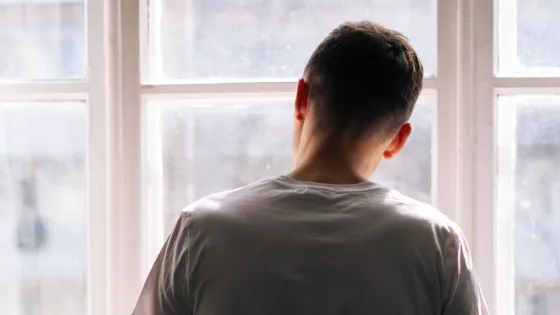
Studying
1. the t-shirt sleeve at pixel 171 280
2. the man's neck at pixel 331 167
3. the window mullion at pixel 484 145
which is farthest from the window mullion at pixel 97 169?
the window mullion at pixel 484 145

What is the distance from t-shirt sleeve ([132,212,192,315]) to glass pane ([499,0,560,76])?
725 millimetres

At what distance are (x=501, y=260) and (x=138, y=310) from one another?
27.4 inches

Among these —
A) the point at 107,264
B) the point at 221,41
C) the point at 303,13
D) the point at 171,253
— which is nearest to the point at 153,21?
the point at 221,41

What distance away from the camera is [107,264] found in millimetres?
1361

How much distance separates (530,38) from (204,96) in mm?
596

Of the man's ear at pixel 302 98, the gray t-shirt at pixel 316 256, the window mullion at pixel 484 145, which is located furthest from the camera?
the window mullion at pixel 484 145

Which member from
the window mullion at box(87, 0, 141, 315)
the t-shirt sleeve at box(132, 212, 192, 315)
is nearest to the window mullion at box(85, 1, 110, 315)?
the window mullion at box(87, 0, 141, 315)

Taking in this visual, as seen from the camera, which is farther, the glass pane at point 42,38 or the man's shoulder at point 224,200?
the glass pane at point 42,38

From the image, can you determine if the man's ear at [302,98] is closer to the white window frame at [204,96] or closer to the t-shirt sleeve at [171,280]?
the t-shirt sleeve at [171,280]

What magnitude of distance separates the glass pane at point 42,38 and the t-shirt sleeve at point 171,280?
57cm

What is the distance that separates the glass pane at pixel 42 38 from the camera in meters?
1.40

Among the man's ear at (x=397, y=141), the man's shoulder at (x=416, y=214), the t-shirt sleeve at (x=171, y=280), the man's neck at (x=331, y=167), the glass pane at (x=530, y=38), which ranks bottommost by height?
the t-shirt sleeve at (x=171, y=280)

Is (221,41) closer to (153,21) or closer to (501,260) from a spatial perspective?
(153,21)

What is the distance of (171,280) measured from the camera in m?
0.94
